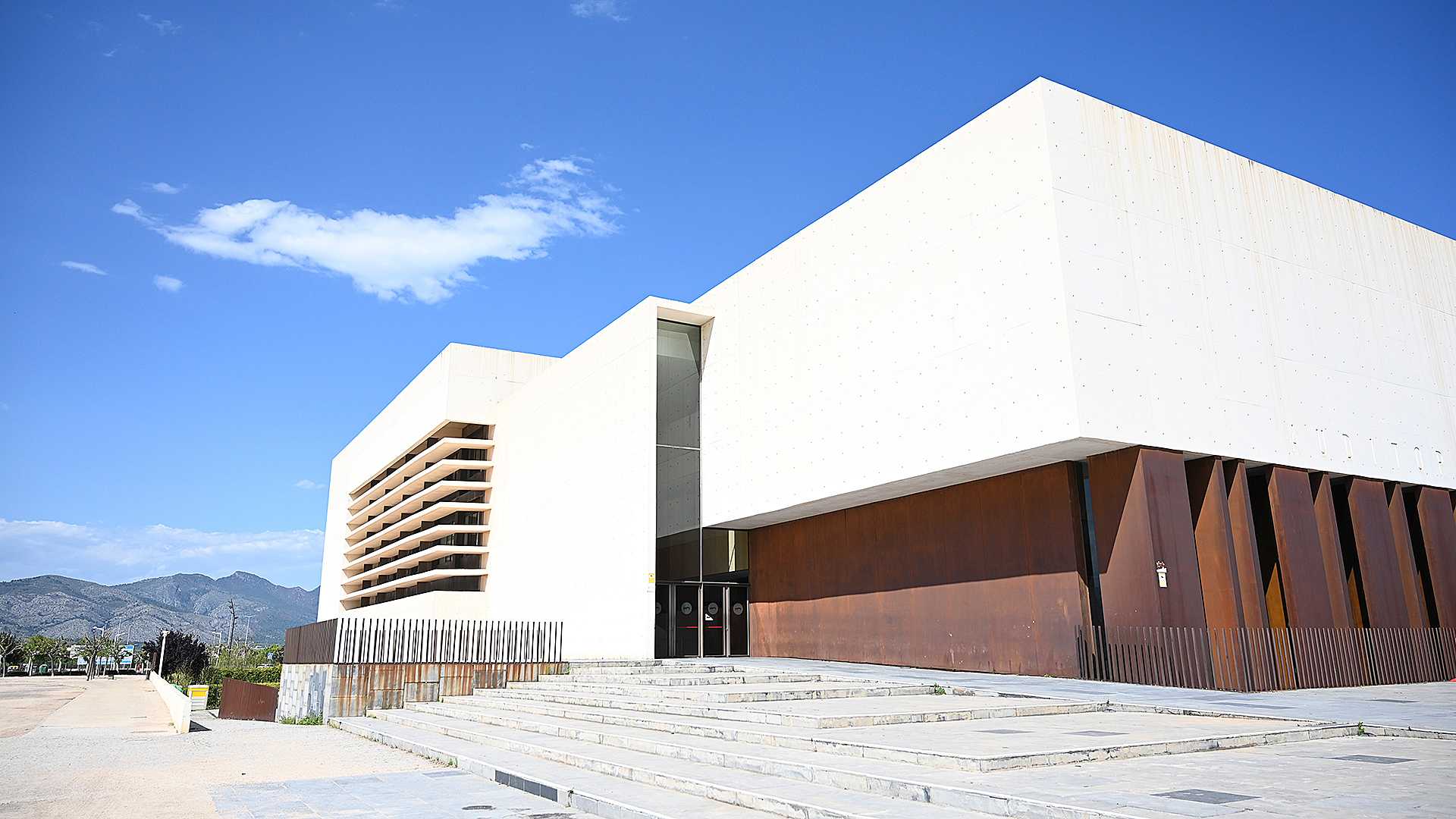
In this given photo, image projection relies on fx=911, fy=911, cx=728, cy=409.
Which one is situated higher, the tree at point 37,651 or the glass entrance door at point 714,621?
the glass entrance door at point 714,621

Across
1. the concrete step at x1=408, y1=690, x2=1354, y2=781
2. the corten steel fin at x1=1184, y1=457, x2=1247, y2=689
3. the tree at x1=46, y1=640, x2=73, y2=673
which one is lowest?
the tree at x1=46, y1=640, x2=73, y2=673

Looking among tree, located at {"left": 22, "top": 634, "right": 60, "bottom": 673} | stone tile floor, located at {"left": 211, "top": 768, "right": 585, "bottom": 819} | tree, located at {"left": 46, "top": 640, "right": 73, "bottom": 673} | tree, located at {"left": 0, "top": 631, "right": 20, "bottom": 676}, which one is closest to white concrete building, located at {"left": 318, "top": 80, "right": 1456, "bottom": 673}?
stone tile floor, located at {"left": 211, "top": 768, "right": 585, "bottom": 819}

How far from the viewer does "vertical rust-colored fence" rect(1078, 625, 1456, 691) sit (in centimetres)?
1600

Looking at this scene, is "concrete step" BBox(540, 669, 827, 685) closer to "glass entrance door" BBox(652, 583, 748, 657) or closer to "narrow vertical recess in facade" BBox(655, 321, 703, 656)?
"glass entrance door" BBox(652, 583, 748, 657)

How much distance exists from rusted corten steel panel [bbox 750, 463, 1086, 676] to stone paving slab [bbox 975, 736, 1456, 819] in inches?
384

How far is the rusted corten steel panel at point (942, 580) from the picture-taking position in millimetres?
18594

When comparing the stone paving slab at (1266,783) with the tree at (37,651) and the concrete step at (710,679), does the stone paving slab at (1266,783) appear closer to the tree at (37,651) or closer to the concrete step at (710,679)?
the concrete step at (710,679)

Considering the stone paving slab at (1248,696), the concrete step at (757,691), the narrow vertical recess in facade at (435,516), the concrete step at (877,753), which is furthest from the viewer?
the narrow vertical recess in facade at (435,516)


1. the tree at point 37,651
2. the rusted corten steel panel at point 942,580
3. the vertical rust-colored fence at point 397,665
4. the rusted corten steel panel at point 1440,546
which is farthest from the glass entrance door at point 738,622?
the tree at point 37,651

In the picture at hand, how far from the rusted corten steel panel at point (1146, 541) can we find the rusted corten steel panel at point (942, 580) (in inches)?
29.6

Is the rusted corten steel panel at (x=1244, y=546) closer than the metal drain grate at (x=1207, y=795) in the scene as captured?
No

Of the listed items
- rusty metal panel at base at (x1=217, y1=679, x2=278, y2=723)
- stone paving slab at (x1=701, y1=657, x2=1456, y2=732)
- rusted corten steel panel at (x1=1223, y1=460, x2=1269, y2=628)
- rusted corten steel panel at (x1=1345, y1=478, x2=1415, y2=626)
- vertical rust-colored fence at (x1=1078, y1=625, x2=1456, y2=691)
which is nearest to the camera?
stone paving slab at (x1=701, y1=657, x2=1456, y2=732)

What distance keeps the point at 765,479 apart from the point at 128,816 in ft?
59.4

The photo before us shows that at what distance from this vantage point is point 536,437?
33.2 m
